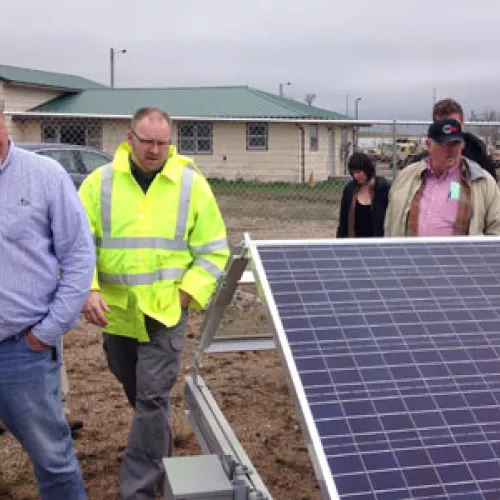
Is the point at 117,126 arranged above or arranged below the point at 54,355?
above

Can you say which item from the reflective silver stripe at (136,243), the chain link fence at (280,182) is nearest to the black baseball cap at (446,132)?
the reflective silver stripe at (136,243)

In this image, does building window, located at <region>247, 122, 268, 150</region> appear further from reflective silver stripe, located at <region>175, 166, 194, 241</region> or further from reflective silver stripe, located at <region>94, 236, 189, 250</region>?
reflective silver stripe, located at <region>94, 236, 189, 250</region>

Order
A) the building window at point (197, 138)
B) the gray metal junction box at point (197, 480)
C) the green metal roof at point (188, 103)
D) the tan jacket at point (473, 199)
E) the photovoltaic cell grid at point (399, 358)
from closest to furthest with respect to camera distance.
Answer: the photovoltaic cell grid at point (399, 358) → the gray metal junction box at point (197, 480) → the tan jacket at point (473, 199) → the building window at point (197, 138) → the green metal roof at point (188, 103)

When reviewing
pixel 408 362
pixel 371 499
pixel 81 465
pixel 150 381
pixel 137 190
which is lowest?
pixel 81 465

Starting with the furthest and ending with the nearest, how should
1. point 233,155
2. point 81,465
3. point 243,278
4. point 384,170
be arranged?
point 233,155 < point 384,170 < point 81,465 < point 243,278

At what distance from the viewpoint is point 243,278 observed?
12.5ft

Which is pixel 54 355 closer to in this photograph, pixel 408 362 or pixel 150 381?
pixel 150 381

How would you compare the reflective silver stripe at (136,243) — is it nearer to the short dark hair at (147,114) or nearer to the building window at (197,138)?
the short dark hair at (147,114)

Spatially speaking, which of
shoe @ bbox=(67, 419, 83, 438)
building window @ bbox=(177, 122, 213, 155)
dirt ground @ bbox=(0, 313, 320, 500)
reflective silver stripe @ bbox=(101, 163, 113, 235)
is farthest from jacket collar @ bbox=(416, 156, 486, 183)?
building window @ bbox=(177, 122, 213, 155)

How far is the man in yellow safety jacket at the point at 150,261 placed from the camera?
3.96 meters

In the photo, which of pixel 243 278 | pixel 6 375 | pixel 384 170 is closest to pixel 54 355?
pixel 6 375

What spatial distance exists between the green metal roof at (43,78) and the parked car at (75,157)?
63.7ft

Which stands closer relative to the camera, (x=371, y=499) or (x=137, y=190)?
(x=371, y=499)

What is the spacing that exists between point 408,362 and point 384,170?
10.8 meters
